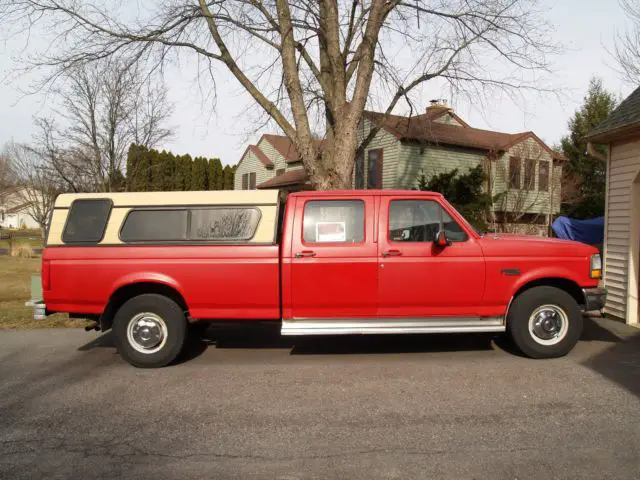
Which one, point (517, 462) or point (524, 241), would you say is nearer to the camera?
point (517, 462)

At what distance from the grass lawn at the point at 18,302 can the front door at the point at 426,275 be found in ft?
17.0

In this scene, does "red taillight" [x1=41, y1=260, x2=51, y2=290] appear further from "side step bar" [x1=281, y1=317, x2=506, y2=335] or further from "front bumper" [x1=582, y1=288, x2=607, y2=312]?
"front bumper" [x1=582, y1=288, x2=607, y2=312]

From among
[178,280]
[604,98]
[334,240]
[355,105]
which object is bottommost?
[178,280]

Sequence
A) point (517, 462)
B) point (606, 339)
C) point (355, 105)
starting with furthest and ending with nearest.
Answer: point (355, 105)
point (606, 339)
point (517, 462)

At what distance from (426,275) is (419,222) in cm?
63

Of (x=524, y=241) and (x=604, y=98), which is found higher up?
(x=604, y=98)

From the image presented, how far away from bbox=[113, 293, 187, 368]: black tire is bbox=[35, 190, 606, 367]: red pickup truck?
13 millimetres

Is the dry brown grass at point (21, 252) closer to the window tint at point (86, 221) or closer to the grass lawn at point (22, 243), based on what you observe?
the grass lawn at point (22, 243)

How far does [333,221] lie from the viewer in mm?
5906

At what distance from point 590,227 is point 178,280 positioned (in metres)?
17.7

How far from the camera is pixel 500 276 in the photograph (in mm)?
5789

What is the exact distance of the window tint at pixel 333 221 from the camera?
19.2 ft

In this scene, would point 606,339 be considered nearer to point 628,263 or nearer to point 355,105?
point 628,263

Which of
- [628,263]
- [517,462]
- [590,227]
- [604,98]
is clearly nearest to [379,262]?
[517,462]
